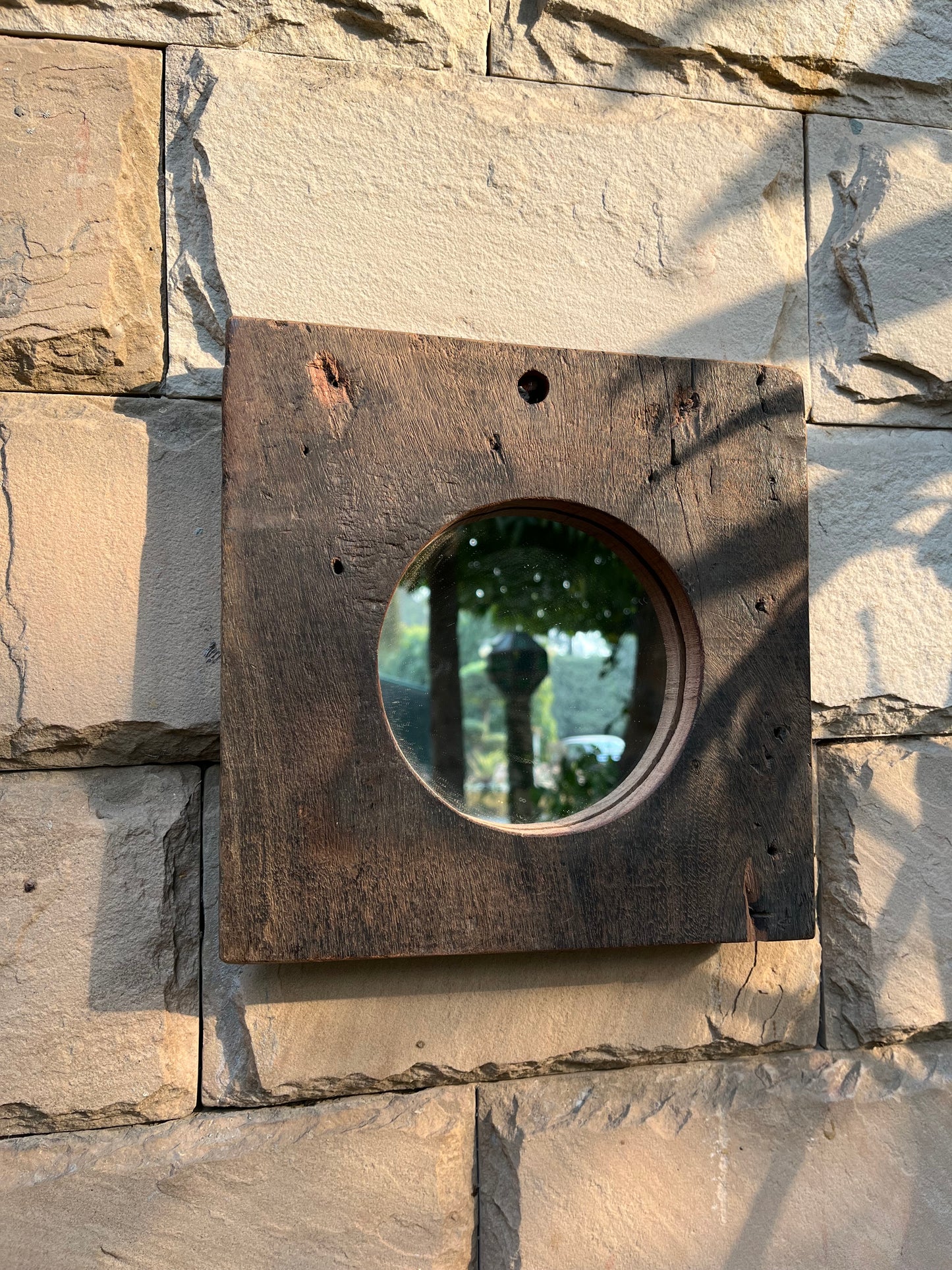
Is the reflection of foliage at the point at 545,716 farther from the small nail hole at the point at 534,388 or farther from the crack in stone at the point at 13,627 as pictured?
the crack in stone at the point at 13,627

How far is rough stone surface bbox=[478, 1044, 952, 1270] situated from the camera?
1139mm

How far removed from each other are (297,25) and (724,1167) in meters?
1.56

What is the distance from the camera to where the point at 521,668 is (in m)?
2.62

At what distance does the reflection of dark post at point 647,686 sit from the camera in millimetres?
1304

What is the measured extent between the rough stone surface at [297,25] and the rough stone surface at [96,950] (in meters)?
0.91

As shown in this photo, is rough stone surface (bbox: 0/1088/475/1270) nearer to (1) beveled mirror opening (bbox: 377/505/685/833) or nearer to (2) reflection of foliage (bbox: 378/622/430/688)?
(1) beveled mirror opening (bbox: 377/505/685/833)

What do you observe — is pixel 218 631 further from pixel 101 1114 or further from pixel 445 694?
pixel 445 694

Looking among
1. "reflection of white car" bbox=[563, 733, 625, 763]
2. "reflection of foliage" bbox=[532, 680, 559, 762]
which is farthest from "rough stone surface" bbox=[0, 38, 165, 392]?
"reflection of foliage" bbox=[532, 680, 559, 762]

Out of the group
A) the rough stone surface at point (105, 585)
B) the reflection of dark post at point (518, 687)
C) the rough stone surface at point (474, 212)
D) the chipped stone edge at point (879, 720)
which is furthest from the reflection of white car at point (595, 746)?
the rough stone surface at point (105, 585)

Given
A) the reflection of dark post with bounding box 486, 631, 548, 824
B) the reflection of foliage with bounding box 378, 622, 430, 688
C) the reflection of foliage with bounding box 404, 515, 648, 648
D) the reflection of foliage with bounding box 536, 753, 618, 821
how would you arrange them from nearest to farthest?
1. the reflection of foliage with bounding box 404, 515, 648, 648
2. the reflection of foliage with bounding box 536, 753, 618, 821
3. the reflection of foliage with bounding box 378, 622, 430, 688
4. the reflection of dark post with bounding box 486, 631, 548, 824

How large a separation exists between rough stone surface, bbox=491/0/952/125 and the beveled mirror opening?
24.6 inches

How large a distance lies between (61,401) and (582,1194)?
1.15 m

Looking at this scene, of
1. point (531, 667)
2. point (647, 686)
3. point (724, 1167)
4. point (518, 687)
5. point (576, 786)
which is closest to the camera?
point (724, 1167)

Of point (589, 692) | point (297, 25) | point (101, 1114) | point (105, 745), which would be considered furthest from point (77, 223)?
point (589, 692)
